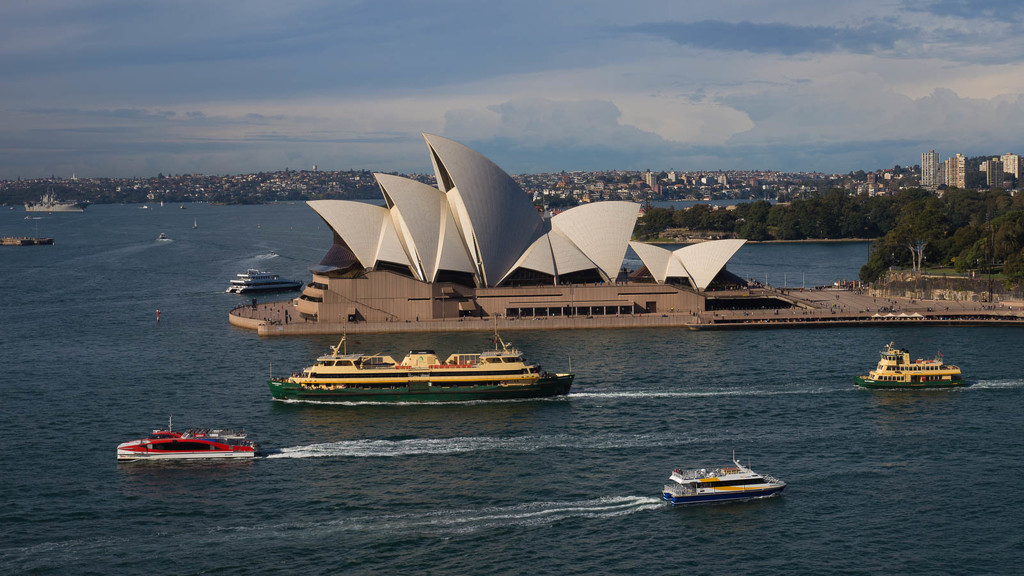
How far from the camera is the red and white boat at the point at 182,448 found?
3192cm

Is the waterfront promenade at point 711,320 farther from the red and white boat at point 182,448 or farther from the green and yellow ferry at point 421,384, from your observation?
the red and white boat at point 182,448

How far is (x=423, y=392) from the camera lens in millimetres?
39656

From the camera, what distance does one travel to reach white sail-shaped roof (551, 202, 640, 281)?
63.5 meters

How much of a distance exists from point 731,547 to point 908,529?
4.76 meters

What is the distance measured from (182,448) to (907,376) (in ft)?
93.2

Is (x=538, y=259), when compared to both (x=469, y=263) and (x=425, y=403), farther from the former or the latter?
(x=425, y=403)

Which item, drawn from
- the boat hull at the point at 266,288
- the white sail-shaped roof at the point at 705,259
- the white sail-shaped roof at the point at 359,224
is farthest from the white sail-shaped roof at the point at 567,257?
the boat hull at the point at 266,288

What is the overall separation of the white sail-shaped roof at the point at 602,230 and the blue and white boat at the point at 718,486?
35.2 meters

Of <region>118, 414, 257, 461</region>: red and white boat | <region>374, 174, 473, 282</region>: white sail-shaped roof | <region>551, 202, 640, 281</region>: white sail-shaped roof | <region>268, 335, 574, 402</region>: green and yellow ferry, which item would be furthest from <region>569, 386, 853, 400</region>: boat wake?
<region>551, 202, 640, 281</region>: white sail-shaped roof

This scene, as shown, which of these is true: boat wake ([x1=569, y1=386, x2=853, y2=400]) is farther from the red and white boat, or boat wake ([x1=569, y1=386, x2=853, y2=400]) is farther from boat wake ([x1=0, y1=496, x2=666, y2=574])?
the red and white boat

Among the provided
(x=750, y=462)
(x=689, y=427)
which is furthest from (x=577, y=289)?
(x=750, y=462)

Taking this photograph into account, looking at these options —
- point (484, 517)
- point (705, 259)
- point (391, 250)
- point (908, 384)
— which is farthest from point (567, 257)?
point (484, 517)

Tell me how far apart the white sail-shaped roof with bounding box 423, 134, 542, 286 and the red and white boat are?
99.6 ft

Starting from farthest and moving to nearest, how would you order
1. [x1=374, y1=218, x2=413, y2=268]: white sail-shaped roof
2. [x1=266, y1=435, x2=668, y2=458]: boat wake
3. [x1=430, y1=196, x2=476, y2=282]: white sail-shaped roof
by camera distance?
[x1=374, y1=218, x2=413, y2=268]: white sail-shaped roof < [x1=430, y1=196, x2=476, y2=282]: white sail-shaped roof < [x1=266, y1=435, x2=668, y2=458]: boat wake
